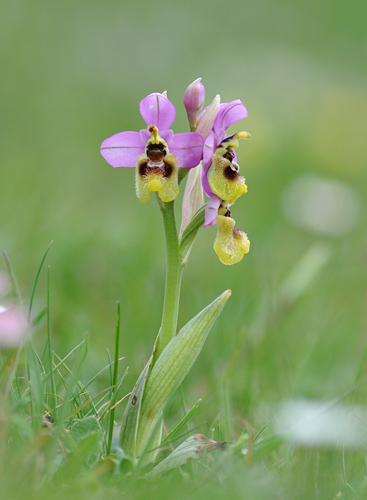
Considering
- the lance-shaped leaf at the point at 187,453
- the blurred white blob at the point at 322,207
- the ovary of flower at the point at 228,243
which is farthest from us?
the blurred white blob at the point at 322,207

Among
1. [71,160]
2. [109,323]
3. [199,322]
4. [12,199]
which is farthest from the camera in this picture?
[71,160]

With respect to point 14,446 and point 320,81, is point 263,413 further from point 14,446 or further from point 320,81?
point 320,81

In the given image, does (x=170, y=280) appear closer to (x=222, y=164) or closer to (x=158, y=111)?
(x=222, y=164)

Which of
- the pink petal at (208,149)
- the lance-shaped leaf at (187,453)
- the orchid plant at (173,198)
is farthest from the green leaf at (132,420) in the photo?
the pink petal at (208,149)

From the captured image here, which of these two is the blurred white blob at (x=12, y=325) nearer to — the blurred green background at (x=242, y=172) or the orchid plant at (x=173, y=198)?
the orchid plant at (x=173, y=198)

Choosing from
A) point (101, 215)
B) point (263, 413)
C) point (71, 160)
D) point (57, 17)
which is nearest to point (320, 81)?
point (57, 17)

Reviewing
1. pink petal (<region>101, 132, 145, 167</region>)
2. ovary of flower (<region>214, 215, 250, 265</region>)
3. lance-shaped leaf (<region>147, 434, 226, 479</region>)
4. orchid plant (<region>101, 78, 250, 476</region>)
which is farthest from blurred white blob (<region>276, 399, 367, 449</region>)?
pink petal (<region>101, 132, 145, 167</region>)
